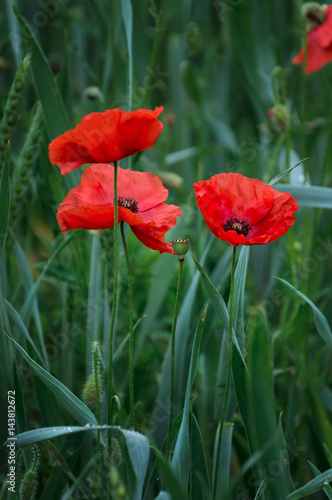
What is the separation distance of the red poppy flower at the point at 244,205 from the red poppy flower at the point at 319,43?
1.46 feet

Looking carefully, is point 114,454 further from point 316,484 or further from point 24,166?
point 24,166

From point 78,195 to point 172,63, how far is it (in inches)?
39.5

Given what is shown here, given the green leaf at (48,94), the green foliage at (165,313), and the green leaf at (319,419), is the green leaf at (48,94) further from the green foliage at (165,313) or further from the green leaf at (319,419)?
the green leaf at (319,419)

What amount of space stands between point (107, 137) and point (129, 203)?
104 millimetres

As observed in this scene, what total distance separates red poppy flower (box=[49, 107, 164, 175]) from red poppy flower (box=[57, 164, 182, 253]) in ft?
0.15

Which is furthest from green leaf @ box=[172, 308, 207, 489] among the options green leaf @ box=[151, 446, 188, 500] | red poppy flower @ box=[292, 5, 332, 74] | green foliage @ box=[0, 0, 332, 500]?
red poppy flower @ box=[292, 5, 332, 74]

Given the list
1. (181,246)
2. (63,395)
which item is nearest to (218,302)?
(181,246)

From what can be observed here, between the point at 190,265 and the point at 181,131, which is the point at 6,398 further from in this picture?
the point at 181,131

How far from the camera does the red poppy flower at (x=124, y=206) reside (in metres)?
0.46

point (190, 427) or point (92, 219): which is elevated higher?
point (92, 219)

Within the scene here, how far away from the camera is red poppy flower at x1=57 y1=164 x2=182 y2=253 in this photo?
1.52 feet

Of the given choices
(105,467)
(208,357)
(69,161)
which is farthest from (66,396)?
(208,357)

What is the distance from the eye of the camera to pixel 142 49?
108 centimetres

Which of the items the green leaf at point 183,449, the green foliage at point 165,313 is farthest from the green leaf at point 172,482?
the green leaf at point 183,449
